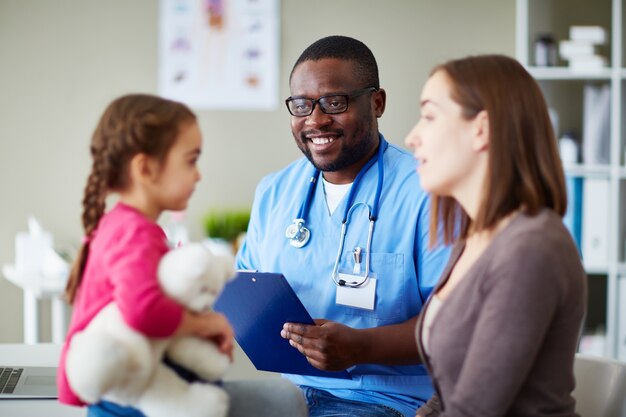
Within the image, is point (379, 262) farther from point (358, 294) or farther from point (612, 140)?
point (612, 140)

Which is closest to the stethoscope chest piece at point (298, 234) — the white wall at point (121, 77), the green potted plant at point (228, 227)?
the green potted plant at point (228, 227)

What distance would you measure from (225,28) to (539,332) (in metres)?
2.67

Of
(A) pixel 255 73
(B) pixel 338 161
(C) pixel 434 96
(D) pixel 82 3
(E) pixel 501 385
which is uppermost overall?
(D) pixel 82 3

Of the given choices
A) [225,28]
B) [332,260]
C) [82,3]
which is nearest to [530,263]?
[332,260]

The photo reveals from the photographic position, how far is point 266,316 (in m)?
1.60

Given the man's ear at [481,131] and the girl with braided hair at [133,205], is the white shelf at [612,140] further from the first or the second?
the girl with braided hair at [133,205]

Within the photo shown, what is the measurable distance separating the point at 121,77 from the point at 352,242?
204 cm

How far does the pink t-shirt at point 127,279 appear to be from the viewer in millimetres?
982

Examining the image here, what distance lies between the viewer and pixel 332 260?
71.3 inches

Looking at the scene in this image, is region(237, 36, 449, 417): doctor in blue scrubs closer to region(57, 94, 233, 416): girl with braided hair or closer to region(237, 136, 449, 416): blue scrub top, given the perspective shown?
region(237, 136, 449, 416): blue scrub top

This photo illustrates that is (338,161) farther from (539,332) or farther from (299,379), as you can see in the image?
(539,332)

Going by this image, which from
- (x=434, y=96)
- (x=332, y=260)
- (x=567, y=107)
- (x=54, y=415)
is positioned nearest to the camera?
(x=434, y=96)

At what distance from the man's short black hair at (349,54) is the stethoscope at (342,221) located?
16cm

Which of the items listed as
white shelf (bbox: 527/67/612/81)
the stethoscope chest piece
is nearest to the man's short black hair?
the stethoscope chest piece
